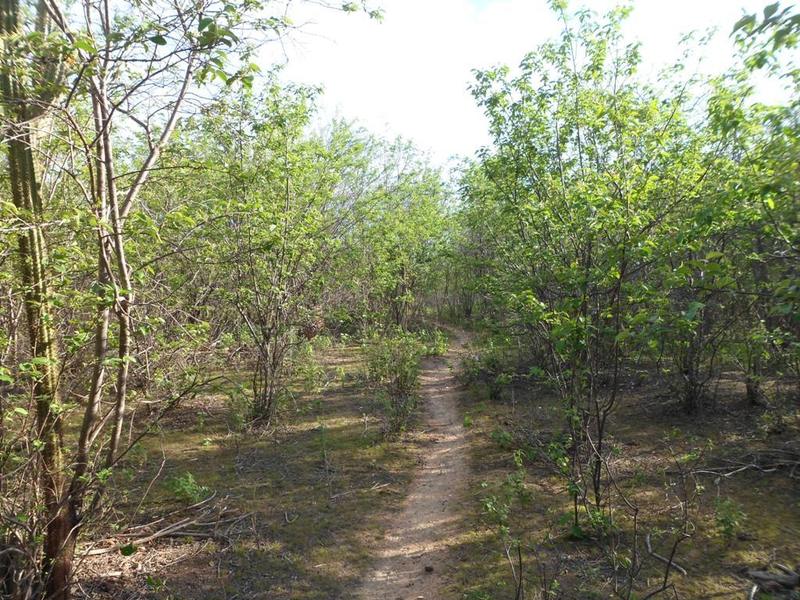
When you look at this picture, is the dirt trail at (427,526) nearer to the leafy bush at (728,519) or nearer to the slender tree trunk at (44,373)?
the slender tree trunk at (44,373)

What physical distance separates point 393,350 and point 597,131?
5565mm

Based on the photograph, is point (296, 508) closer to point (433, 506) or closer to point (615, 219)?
point (433, 506)

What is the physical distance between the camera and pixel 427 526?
5965 mm

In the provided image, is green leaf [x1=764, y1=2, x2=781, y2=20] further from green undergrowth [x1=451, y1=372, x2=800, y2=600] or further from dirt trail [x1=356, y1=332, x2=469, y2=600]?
dirt trail [x1=356, y1=332, x2=469, y2=600]

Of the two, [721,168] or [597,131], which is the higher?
[597,131]

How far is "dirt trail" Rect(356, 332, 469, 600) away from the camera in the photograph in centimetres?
488

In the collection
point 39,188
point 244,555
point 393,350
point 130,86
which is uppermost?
point 130,86

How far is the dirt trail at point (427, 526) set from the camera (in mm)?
4879

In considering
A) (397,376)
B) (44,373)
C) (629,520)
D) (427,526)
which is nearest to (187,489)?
(44,373)

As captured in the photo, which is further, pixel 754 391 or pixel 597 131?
pixel 754 391

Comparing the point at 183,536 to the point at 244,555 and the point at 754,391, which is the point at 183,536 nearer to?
the point at 244,555

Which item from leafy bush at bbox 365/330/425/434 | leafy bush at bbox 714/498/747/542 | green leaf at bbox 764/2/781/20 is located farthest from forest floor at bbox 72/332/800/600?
green leaf at bbox 764/2/781/20

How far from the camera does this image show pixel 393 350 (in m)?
9.64

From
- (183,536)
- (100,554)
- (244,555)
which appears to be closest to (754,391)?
(244,555)
